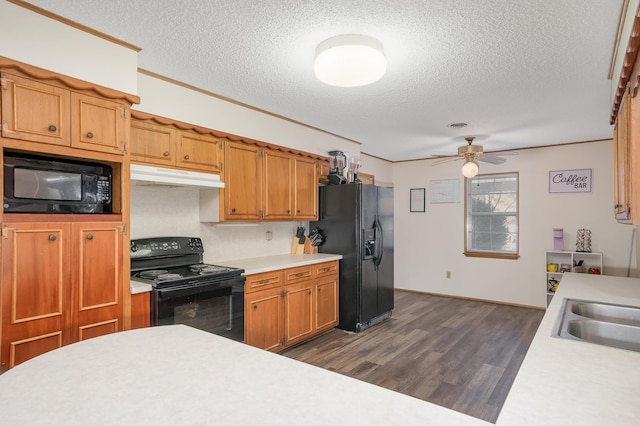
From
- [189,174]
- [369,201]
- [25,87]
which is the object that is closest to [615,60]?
[369,201]

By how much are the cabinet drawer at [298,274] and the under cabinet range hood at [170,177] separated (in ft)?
3.58

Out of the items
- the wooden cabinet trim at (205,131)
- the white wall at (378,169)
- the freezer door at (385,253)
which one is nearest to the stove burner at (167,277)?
the wooden cabinet trim at (205,131)

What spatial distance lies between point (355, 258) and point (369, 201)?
27.6 inches

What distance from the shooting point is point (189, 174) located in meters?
2.79

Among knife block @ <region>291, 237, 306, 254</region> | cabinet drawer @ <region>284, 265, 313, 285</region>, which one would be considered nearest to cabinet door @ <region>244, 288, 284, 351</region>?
cabinet drawer @ <region>284, 265, 313, 285</region>

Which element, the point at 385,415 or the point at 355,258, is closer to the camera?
the point at 385,415

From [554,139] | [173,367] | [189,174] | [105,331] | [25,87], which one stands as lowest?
[105,331]

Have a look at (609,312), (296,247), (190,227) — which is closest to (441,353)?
(609,312)

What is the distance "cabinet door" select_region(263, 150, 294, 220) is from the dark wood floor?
1395mm

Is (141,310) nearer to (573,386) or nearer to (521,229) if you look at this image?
(573,386)

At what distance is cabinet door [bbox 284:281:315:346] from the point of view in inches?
138

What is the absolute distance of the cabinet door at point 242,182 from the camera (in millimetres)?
3236

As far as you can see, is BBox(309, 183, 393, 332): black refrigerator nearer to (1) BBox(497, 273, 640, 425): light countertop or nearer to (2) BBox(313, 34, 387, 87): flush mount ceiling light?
(2) BBox(313, 34, 387, 87): flush mount ceiling light

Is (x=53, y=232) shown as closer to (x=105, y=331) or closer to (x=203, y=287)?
(x=105, y=331)
